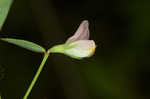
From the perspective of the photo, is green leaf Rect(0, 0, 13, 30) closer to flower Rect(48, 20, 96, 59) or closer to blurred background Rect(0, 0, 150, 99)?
flower Rect(48, 20, 96, 59)

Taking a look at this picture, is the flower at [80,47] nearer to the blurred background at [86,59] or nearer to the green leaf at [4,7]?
the green leaf at [4,7]

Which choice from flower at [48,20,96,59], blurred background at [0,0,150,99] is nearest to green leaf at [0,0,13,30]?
flower at [48,20,96,59]

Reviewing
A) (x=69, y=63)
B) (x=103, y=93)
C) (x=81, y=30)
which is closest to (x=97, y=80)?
(x=103, y=93)

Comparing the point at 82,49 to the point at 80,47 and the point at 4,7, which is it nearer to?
the point at 80,47

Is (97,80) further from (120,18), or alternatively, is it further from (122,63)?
(120,18)

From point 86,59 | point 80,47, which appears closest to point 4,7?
point 80,47

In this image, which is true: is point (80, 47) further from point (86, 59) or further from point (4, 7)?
point (86, 59)

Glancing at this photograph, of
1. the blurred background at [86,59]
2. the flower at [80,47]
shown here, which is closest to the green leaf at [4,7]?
the flower at [80,47]

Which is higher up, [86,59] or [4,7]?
[4,7]

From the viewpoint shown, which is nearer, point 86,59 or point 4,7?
point 4,7
